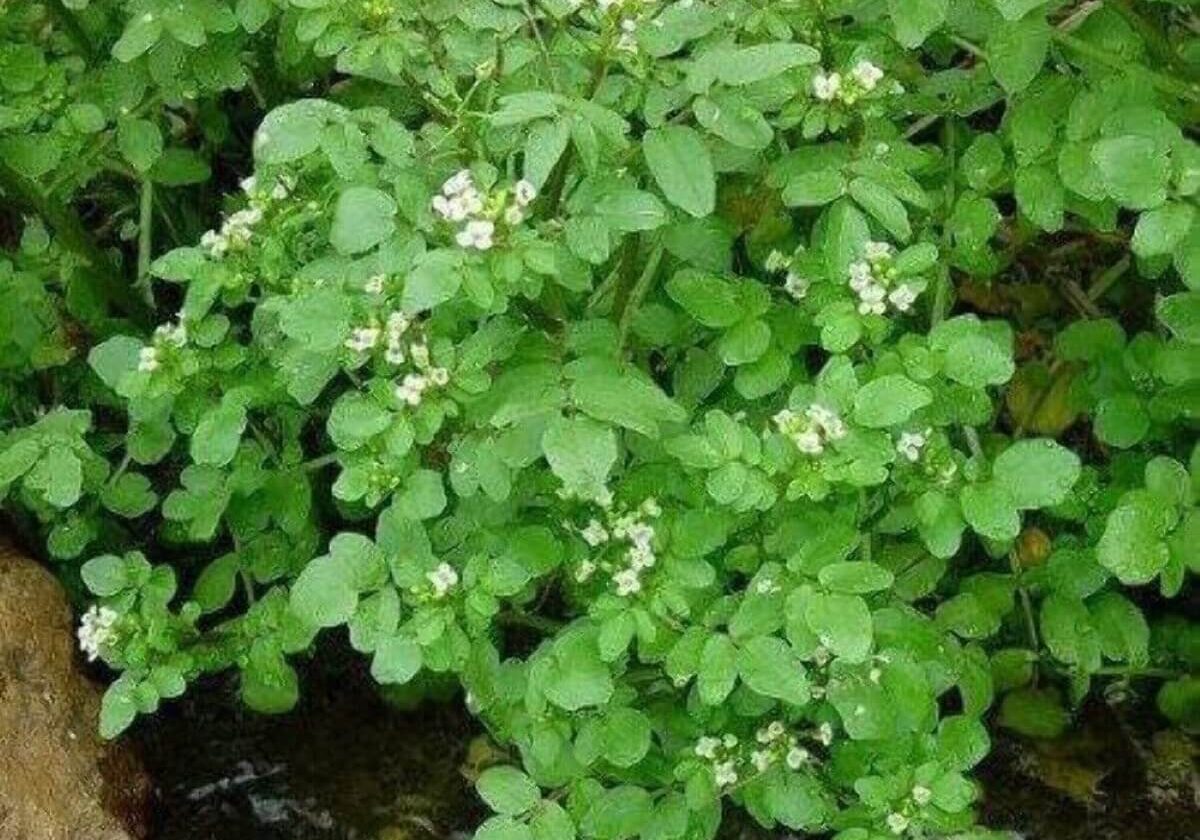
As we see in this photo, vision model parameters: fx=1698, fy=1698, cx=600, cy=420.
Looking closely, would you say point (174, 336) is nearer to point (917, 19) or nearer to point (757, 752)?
point (757, 752)

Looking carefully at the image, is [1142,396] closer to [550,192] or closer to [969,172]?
[969,172]

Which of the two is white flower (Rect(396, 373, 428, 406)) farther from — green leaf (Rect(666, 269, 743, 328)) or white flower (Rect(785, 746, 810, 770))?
white flower (Rect(785, 746, 810, 770))

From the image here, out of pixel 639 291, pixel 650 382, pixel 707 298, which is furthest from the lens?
pixel 639 291

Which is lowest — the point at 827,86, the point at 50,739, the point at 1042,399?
the point at 50,739

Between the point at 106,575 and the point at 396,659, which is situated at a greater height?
the point at 396,659

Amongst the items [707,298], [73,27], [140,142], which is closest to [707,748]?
[707,298]

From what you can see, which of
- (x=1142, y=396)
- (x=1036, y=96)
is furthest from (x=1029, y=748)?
(x=1036, y=96)
